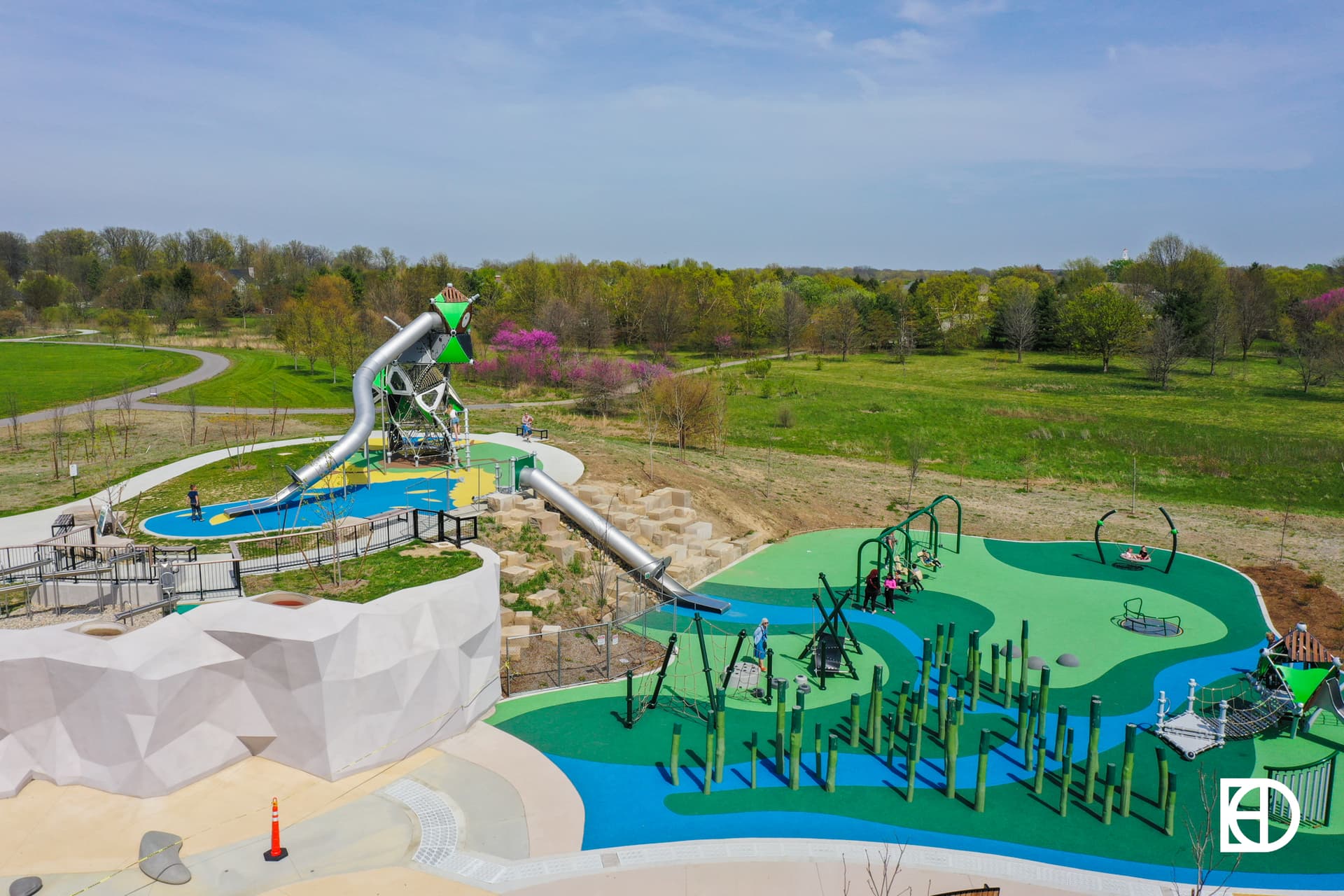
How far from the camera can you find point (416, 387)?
3503 centimetres

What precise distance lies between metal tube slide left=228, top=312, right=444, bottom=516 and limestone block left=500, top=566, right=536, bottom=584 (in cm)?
766

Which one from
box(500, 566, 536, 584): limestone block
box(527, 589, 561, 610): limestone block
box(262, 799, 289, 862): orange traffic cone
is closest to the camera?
box(262, 799, 289, 862): orange traffic cone

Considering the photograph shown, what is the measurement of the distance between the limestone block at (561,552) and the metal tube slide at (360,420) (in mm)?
8141

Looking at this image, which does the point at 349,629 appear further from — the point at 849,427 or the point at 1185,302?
the point at 1185,302

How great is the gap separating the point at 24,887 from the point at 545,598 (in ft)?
44.4

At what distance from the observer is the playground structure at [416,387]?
31.4 meters

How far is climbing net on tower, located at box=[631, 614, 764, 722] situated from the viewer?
20641mm

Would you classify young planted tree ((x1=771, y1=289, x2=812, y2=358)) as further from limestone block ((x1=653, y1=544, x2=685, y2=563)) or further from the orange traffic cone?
the orange traffic cone

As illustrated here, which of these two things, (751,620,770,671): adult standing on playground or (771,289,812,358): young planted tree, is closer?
(751,620,770,671): adult standing on playground

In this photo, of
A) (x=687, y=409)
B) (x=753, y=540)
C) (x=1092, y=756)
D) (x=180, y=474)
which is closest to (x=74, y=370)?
(x=180, y=474)

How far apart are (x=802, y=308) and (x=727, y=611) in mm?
85979

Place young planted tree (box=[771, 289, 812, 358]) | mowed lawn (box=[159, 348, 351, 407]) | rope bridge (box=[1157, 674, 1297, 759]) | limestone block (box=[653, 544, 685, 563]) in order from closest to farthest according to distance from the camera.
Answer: rope bridge (box=[1157, 674, 1297, 759])
limestone block (box=[653, 544, 685, 563])
mowed lawn (box=[159, 348, 351, 407])
young planted tree (box=[771, 289, 812, 358])

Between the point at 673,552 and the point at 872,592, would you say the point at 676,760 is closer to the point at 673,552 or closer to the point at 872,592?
the point at 872,592

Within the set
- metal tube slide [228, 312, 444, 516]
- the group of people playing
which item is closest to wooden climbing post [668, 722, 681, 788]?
the group of people playing
